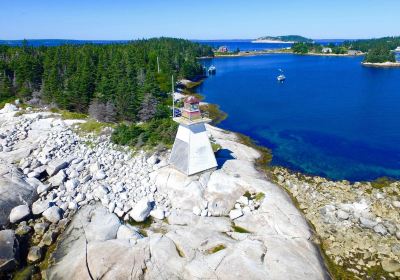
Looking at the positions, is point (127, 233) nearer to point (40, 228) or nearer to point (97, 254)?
point (97, 254)

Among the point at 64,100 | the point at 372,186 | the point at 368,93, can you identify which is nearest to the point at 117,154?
the point at 64,100

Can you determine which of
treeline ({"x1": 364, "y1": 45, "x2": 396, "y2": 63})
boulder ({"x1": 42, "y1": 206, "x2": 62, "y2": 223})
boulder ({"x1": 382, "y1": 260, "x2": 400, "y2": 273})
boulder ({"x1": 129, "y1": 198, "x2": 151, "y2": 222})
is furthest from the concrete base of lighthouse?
treeline ({"x1": 364, "y1": 45, "x2": 396, "y2": 63})

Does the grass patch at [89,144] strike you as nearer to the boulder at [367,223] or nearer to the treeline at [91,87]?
the treeline at [91,87]

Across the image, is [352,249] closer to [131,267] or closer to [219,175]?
[219,175]

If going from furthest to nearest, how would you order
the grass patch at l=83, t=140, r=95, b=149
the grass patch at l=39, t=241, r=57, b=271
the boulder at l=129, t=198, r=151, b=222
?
1. the grass patch at l=83, t=140, r=95, b=149
2. the boulder at l=129, t=198, r=151, b=222
3. the grass patch at l=39, t=241, r=57, b=271


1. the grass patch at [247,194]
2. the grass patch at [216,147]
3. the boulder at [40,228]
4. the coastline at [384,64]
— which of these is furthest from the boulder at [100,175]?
the coastline at [384,64]

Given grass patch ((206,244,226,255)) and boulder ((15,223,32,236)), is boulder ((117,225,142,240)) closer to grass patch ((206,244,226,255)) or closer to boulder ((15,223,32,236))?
grass patch ((206,244,226,255))
